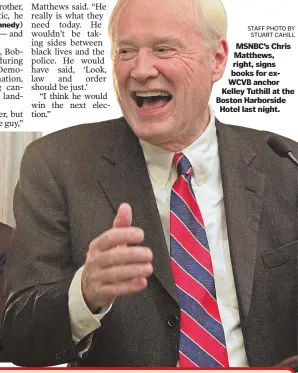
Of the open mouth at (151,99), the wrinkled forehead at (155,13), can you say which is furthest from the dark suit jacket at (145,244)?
the wrinkled forehead at (155,13)

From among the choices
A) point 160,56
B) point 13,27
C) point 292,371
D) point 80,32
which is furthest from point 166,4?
point 292,371

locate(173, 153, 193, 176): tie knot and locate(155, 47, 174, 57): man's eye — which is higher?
locate(155, 47, 174, 57): man's eye

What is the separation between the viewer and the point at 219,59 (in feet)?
4.66

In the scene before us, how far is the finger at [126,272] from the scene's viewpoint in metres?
1.02

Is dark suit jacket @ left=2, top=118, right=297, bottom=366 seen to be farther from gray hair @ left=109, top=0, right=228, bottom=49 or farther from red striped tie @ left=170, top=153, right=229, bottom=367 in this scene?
gray hair @ left=109, top=0, right=228, bottom=49

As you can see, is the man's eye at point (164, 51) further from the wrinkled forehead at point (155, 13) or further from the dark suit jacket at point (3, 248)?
the dark suit jacket at point (3, 248)

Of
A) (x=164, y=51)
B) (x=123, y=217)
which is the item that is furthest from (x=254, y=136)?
(x=123, y=217)

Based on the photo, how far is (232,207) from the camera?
1.36 metres

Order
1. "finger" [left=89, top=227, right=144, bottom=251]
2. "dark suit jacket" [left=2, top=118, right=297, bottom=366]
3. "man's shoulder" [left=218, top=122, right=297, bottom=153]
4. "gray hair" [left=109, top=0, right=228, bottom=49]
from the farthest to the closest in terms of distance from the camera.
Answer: "man's shoulder" [left=218, top=122, right=297, bottom=153], "gray hair" [left=109, top=0, right=228, bottom=49], "dark suit jacket" [left=2, top=118, right=297, bottom=366], "finger" [left=89, top=227, right=144, bottom=251]

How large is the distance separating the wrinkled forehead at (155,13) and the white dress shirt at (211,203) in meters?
0.22

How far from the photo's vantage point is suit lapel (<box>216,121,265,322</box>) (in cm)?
132

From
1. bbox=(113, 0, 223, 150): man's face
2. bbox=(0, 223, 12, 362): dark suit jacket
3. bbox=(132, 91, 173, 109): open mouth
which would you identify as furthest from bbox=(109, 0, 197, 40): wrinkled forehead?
bbox=(0, 223, 12, 362): dark suit jacket

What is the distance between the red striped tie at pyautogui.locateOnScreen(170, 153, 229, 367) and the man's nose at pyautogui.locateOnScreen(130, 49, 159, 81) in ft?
0.63

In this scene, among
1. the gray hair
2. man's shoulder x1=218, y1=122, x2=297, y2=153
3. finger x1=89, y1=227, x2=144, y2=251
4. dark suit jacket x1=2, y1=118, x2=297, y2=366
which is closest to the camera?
finger x1=89, y1=227, x2=144, y2=251
